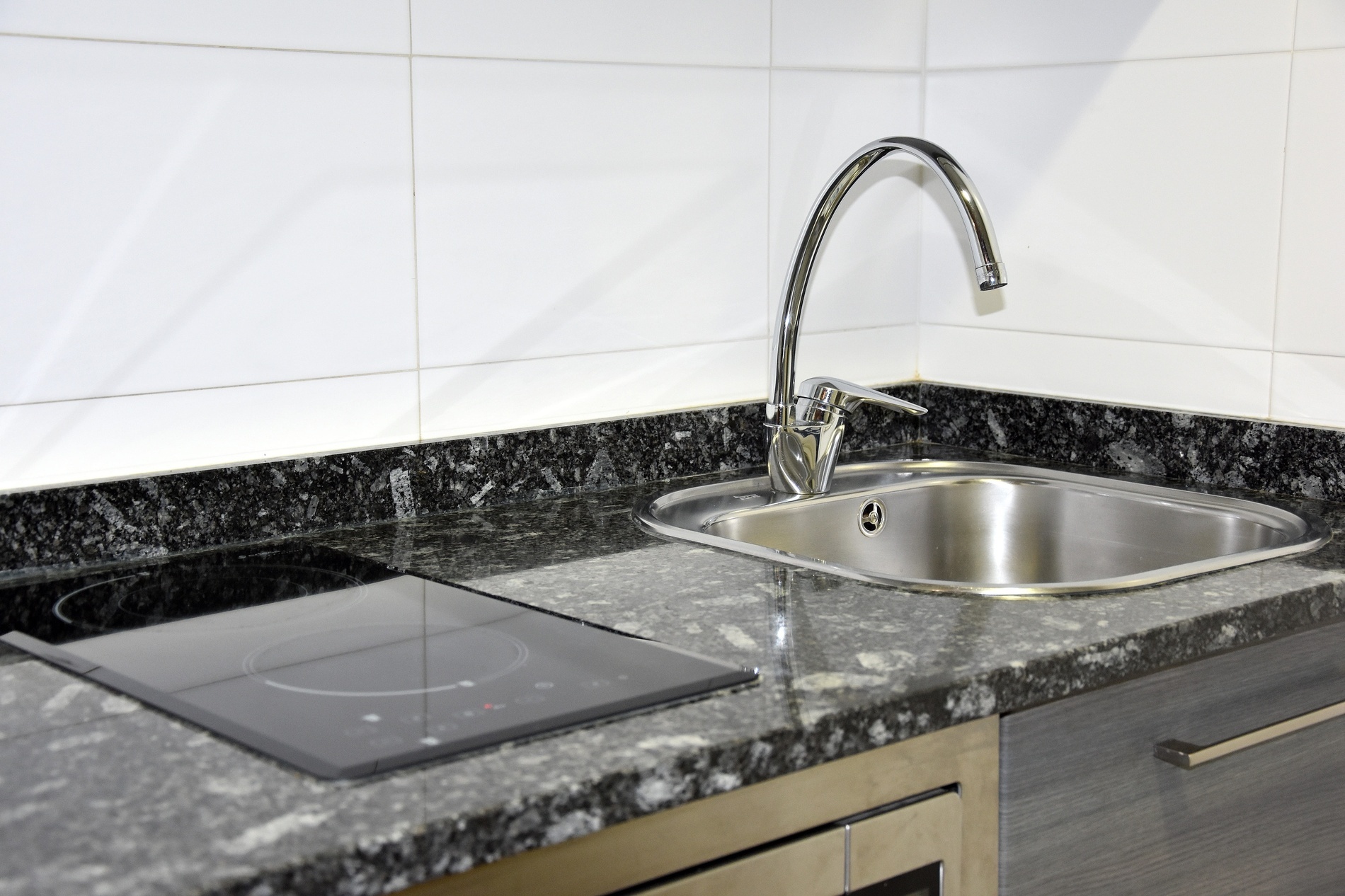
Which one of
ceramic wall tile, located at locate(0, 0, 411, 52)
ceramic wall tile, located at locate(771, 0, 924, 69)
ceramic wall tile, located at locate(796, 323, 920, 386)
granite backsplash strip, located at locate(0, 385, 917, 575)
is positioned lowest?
granite backsplash strip, located at locate(0, 385, 917, 575)

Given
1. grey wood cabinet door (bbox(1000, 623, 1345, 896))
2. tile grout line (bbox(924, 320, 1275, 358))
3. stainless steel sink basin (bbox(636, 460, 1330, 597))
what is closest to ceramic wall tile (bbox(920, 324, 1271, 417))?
tile grout line (bbox(924, 320, 1275, 358))

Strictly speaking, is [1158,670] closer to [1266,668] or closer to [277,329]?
[1266,668]

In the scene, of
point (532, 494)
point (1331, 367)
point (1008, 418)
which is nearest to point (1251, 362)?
point (1331, 367)

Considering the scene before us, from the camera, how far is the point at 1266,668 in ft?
3.60

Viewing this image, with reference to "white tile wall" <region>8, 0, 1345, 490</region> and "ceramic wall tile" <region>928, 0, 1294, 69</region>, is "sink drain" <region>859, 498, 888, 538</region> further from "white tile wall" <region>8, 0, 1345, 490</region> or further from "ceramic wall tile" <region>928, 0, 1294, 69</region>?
"ceramic wall tile" <region>928, 0, 1294, 69</region>

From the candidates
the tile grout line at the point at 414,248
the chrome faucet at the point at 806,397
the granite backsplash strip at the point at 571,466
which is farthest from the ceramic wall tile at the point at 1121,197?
the tile grout line at the point at 414,248

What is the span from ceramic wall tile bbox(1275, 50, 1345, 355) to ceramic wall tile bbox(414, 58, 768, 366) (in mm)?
592

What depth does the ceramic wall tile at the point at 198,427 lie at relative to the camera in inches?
44.8

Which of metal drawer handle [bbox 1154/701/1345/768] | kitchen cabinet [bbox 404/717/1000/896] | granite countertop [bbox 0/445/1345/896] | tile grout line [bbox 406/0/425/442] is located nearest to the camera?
granite countertop [bbox 0/445/1345/896]

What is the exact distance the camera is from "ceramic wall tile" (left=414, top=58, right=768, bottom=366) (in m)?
1.35

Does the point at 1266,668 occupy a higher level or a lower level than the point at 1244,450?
lower

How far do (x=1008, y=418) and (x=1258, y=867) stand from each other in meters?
0.71

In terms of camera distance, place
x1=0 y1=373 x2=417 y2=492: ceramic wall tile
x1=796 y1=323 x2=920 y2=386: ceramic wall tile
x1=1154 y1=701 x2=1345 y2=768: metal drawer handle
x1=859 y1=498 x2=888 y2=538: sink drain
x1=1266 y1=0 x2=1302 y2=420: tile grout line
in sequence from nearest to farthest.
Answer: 1. x1=1154 y1=701 x2=1345 y2=768: metal drawer handle
2. x1=0 y1=373 x2=417 y2=492: ceramic wall tile
3. x1=1266 y1=0 x2=1302 y2=420: tile grout line
4. x1=859 y1=498 x2=888 y2=538: sink drain
5. x1=796 y1=323 x2=920 y2=386: ceramic wall tile

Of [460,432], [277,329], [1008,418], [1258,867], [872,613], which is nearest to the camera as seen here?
[872,613]
